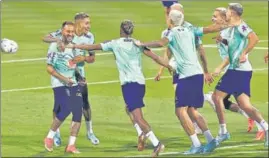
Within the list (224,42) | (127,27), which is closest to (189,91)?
(127,27)

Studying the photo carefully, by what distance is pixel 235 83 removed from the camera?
21609mm

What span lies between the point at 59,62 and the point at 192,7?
2928cm

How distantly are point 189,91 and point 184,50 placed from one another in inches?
28.7

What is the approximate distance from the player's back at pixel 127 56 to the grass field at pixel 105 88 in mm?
1374

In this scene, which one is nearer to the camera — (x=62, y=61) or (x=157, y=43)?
(x=157, y=43)

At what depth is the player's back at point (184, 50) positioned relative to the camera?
20.7 m

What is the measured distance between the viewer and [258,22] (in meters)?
46.8

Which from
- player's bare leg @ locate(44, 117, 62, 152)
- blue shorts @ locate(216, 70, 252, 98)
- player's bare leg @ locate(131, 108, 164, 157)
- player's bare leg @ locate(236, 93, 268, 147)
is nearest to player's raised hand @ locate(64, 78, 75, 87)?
player's bare leg @ locate(44, 117, 62, 152)

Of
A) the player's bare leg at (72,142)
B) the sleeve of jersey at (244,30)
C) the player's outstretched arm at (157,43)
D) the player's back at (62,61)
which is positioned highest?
the sleeve of jersey at (244,30)

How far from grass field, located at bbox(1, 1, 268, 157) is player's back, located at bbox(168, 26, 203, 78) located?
1.48m

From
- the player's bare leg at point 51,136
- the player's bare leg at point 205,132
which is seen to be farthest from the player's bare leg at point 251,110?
the player's bare leg at point 51,136

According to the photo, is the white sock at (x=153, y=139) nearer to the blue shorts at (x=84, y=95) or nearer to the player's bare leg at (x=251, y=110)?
the player's bare leg at (x=251, y=110)

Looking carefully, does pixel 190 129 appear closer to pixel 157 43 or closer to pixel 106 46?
pixel 157 43

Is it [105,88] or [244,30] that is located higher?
[244,30]
